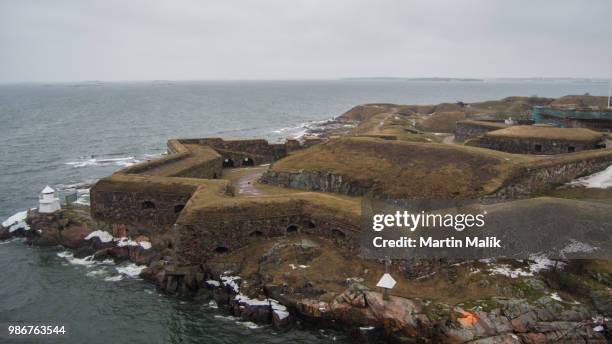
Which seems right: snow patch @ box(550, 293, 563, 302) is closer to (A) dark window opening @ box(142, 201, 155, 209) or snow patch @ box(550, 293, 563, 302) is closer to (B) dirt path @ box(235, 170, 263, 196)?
(B) dirt path @ box(235, 170, 263, 196)

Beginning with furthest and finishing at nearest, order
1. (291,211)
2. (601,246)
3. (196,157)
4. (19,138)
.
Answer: (19,138) → (196,157) → (291,211) → (601,246)

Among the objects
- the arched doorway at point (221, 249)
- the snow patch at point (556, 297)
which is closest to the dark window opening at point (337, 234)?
the arched doorway at point (221, 249)

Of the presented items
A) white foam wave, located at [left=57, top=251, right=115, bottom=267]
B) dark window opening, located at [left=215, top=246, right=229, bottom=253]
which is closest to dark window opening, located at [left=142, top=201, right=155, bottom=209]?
white foam wave, located at [left=57, top=251, right=115, bottom=267]

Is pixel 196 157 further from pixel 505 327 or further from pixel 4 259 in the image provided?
pixel 505 327

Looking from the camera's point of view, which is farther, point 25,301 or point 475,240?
point 25,301

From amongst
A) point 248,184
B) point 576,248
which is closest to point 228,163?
point 248,184

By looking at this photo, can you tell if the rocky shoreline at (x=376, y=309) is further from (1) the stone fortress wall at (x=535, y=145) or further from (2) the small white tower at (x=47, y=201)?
(1) the stone fortress wall at (x=535, y=145)

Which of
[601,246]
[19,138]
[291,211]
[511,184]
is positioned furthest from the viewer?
[19,138]

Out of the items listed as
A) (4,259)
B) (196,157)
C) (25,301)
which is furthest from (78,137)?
(25,301)
